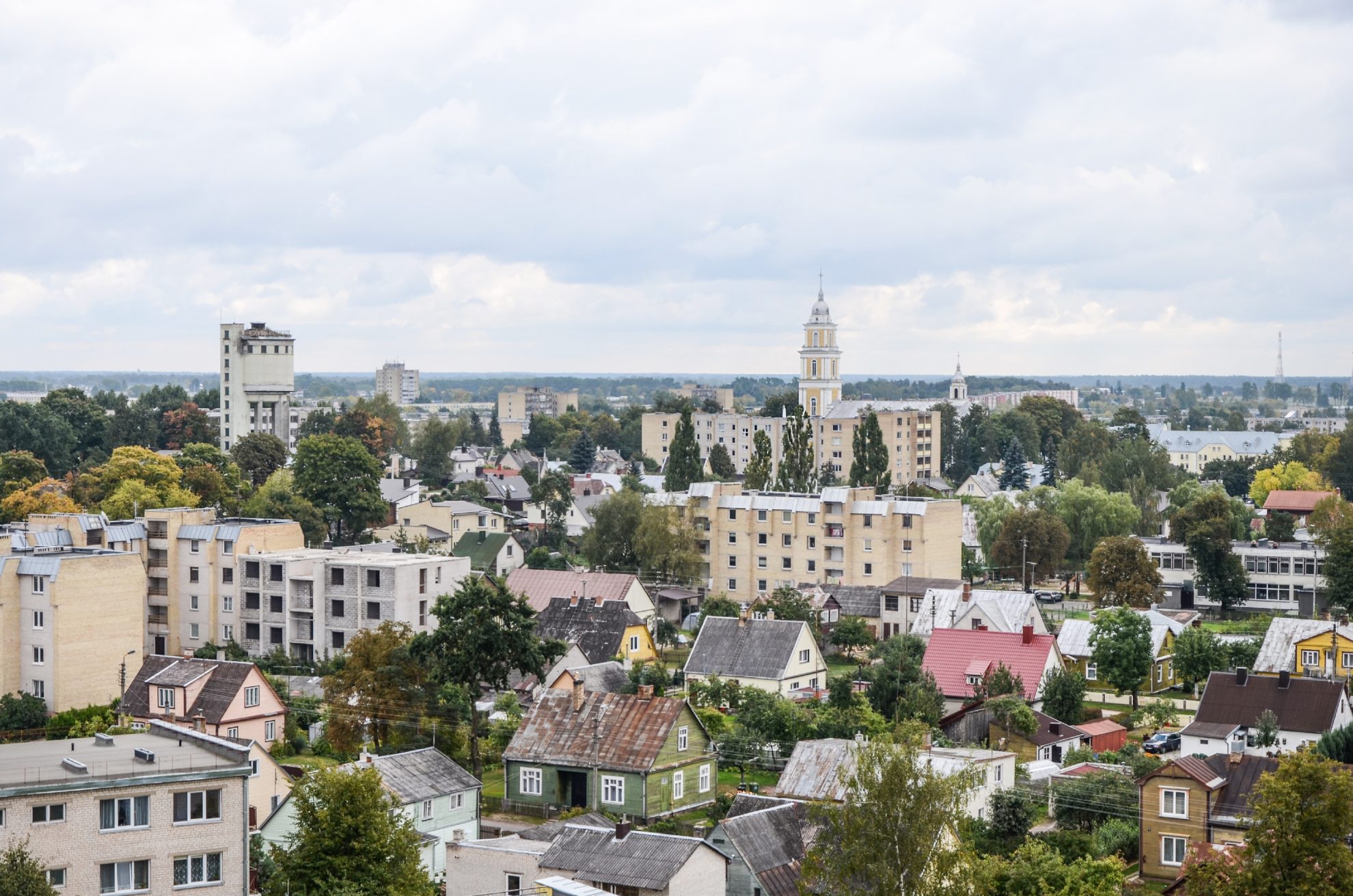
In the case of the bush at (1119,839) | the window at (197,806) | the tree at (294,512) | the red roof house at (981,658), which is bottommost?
the bush at (1119,839)

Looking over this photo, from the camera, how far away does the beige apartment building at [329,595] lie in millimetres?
54562

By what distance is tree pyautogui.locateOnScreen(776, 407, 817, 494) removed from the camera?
279ft

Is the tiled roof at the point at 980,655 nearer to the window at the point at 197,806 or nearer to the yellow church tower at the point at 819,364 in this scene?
the window at the point at 197,806

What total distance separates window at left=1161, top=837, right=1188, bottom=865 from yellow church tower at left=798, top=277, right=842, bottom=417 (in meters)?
91.6

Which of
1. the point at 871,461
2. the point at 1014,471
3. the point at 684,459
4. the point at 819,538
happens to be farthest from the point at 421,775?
the point at 1014,471

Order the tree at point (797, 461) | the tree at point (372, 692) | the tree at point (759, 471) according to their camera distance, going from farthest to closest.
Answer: the tree at point (797, 461), the tree at point (759, 471), the tree at point (372, 692)

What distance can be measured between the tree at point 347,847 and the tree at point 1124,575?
41.8 m

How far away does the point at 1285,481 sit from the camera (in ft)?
338

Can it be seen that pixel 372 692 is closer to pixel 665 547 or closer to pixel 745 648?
pixel 745 648

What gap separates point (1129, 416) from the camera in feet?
495

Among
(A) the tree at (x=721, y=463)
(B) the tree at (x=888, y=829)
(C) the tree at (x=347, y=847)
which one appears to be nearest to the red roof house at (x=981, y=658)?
(B) the tree at (x=888, y=829)

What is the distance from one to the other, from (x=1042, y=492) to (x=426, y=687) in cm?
4881

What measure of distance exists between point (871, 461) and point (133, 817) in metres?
62.3

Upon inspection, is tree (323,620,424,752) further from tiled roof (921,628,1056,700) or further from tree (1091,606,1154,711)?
tree (1091,606,1154,711)
